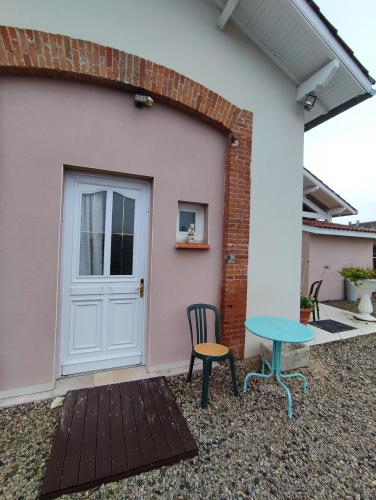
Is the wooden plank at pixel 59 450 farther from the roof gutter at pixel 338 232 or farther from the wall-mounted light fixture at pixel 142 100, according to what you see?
the roof gutter at pixel 338 232

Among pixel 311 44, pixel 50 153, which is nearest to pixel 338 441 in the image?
pixel 50 153

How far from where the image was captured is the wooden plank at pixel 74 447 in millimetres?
1734

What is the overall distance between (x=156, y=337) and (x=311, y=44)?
511cm

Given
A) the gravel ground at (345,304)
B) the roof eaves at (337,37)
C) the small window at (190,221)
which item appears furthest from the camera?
the gravel ground at (345,304)

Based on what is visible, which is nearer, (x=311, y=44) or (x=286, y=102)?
(x=311, y=44)

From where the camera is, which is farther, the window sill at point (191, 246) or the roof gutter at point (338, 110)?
the roof gutter at point (338, 110)

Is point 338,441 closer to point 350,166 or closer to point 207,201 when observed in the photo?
point 207,201

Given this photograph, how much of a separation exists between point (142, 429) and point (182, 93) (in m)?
4.15

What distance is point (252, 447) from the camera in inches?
83.5

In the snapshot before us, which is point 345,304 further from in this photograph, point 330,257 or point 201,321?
point 201,321

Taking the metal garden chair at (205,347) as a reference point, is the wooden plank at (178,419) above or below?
below

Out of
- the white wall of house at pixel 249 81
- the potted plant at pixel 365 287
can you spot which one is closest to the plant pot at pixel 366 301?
the potted plant at pixel 365 287

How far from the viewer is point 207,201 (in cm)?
359

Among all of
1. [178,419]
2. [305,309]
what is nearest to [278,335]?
[178,419]
